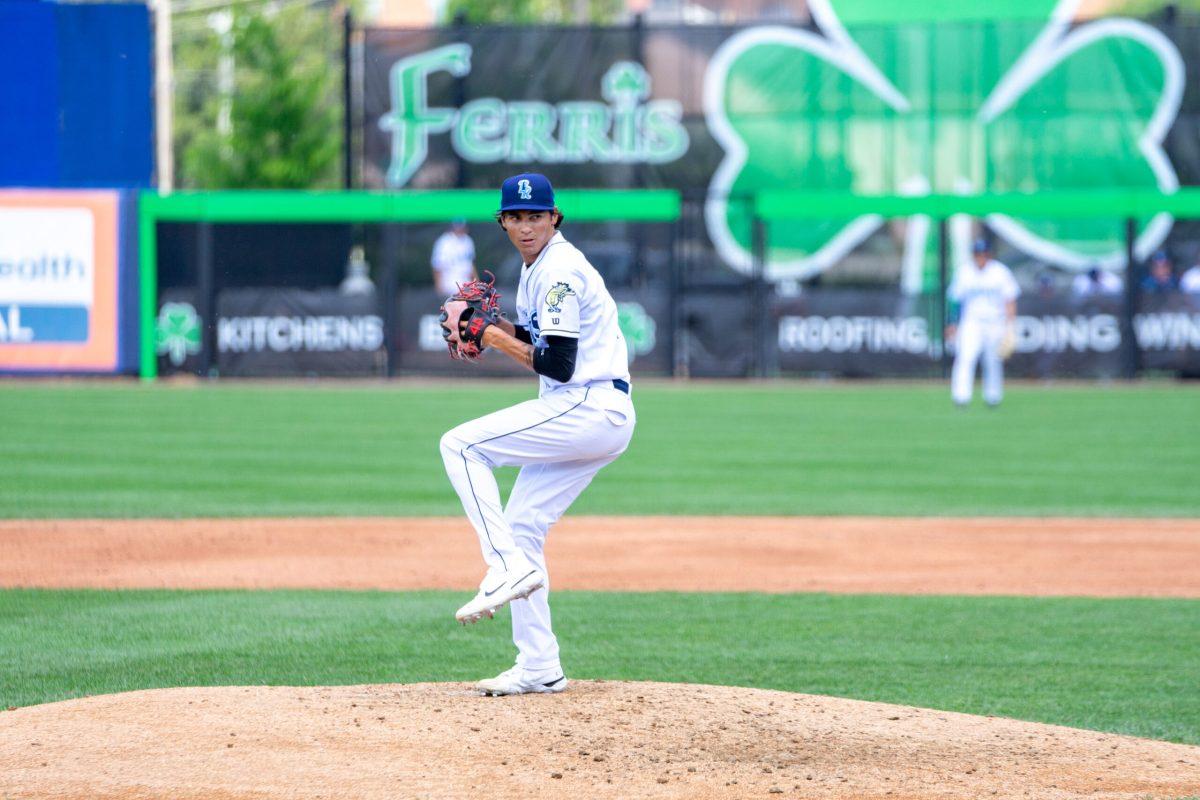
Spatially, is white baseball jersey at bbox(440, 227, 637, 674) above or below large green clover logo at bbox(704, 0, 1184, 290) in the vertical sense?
below

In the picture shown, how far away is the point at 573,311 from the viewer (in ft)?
17.2

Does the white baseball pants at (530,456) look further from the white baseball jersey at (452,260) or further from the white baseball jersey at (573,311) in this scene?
the white baseball jersey at (452,260)

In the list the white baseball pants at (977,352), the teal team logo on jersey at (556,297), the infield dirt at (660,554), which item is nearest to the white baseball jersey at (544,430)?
the teal team logo on jersey at (556,297)

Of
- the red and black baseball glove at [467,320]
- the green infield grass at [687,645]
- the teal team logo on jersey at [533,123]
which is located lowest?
the green infield grass at [687,645]

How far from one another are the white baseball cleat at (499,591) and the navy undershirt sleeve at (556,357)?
0.65 m

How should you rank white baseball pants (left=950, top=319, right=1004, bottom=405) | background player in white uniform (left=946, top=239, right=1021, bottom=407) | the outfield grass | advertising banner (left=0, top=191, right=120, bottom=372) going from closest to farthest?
the outfield grass
white baseball pants (left=950, top=319, right=1004, bottom=405)
background player in white uniform (left=946, top=239, right=1021, bottom=407)
advertising banner (left=0, top=191, right=120, bottom=372)

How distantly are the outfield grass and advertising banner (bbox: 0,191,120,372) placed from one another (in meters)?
0.77

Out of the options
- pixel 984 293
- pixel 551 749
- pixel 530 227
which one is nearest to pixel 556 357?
pixel 530 227

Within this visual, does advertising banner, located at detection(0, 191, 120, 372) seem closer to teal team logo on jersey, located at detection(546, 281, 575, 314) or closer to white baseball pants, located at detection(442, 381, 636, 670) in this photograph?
white baseball pants, located at detection(442, 381, 636, 670)

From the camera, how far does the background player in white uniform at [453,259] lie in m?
23.4

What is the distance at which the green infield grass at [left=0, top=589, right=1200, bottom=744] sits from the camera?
6.04 meters

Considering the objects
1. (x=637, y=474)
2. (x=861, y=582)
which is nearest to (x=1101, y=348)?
(x=637, y=474)

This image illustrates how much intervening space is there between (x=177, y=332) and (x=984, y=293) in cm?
1158

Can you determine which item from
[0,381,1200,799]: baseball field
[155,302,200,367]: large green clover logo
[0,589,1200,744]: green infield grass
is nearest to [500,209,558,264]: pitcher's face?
[0,381,1200,799]: baseball field
